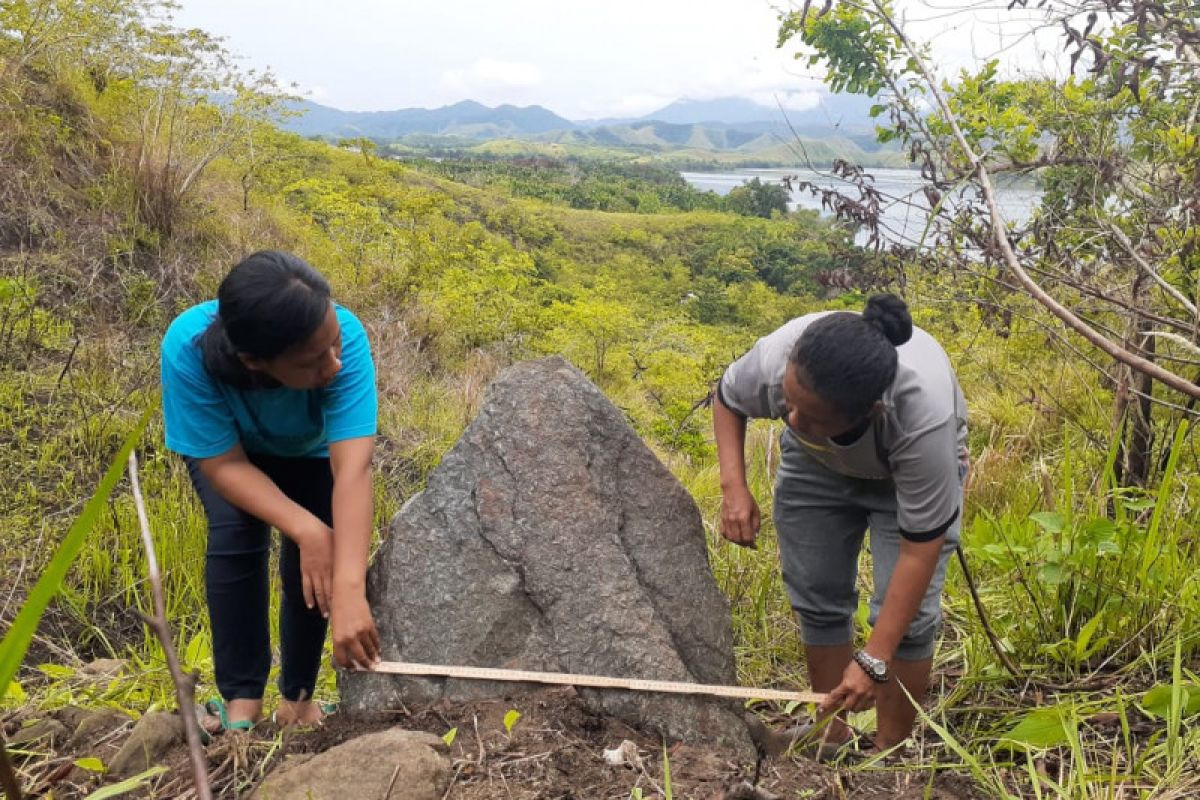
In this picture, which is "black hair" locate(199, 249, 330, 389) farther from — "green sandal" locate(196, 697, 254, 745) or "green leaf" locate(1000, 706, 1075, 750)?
"green leaf" locate(1000, 706, 1075, 750)

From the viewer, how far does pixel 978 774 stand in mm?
1883

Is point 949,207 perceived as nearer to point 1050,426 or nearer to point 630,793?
point 1050,426

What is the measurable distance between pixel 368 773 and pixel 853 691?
118 centimetres

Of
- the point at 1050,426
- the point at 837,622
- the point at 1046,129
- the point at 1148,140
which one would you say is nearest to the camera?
the point at 837,622

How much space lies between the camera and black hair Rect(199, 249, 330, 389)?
200 cm

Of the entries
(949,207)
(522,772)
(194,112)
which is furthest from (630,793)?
(194,112)

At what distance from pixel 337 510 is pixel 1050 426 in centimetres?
450

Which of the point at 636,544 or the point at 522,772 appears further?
the point at 636,544

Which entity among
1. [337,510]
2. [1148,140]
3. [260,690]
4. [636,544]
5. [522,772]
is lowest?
[260,690]

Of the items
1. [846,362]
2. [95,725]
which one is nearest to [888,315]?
[846,362]

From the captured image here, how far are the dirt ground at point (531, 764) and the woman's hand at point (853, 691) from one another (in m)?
0.15

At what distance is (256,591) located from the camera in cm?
247

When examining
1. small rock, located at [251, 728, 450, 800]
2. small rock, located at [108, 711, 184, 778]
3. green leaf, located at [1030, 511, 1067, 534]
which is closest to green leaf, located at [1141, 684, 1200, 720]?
green leaf, located at [1030, 511, 1067, 534]

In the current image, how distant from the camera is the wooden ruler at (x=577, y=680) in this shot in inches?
89.1
